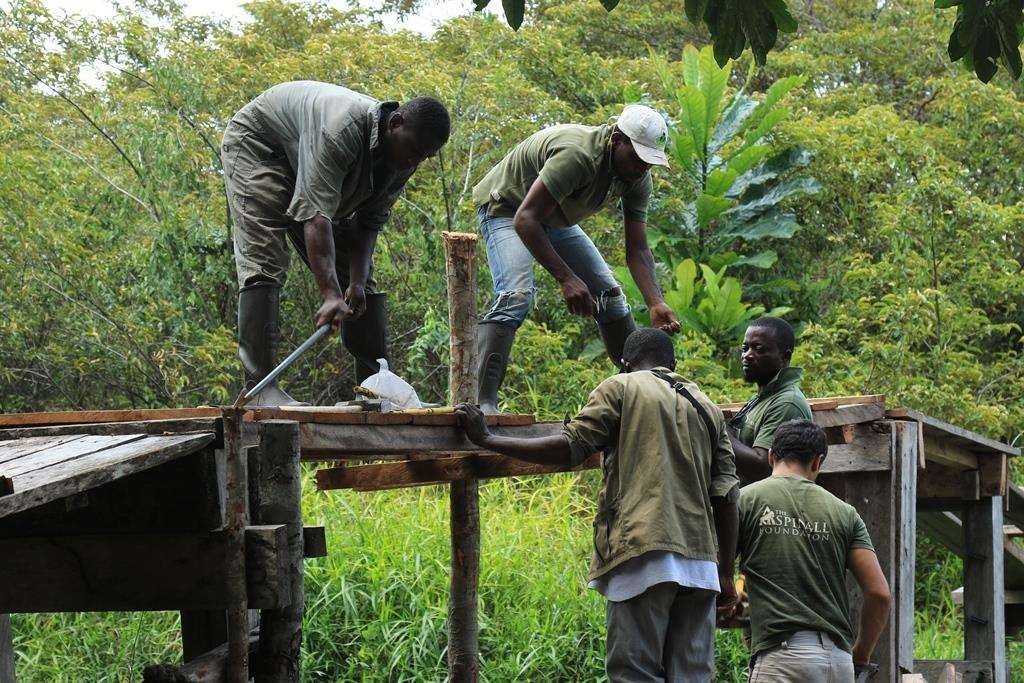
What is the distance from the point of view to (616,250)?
12672 mm

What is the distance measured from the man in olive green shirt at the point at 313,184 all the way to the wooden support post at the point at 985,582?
376 centimetres

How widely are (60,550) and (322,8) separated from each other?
13.3m

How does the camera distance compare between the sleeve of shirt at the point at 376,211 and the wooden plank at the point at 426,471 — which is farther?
the sleeve of shirt at the point at 376,211

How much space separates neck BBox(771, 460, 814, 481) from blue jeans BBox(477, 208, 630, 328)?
58.4 inches

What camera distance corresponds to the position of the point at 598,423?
14.8 feet

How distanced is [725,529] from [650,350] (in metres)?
0.67

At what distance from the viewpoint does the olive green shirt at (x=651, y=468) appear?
4324 mm

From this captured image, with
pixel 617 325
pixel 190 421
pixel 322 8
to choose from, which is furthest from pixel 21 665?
pixel 322 8

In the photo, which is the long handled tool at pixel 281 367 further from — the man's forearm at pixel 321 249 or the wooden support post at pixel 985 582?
the wooden support post at pixel 985 582

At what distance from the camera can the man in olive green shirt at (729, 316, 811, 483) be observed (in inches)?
196

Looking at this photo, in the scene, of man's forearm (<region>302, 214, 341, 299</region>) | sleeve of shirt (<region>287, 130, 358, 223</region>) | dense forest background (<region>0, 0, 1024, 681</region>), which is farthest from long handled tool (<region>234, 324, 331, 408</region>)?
dense forest background (<region>0, 0, 1024, 681</region>)

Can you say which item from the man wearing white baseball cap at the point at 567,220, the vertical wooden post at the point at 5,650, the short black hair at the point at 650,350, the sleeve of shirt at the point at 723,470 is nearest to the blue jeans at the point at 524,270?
the man wearing white baseball cap at the point at 567,220

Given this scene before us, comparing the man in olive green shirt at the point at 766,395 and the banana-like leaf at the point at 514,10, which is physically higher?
the banana-like leaf at the point at 514,10

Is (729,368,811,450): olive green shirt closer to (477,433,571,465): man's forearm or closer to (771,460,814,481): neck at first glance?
(771,460,814,481): neck
